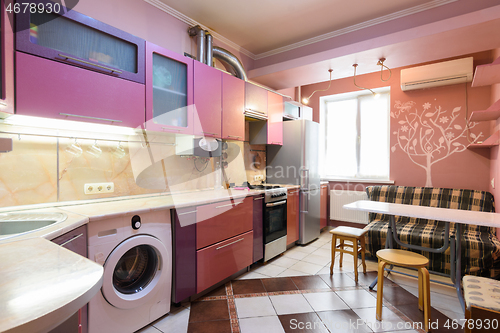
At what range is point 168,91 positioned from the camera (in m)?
2.21

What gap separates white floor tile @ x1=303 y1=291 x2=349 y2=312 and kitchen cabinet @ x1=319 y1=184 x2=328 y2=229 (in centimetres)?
197

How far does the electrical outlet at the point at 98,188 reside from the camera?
6.36ft

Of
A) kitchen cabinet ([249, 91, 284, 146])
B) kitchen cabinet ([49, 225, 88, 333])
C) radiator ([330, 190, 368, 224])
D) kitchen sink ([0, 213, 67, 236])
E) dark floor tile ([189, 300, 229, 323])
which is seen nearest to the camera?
kitchen cabinet ([49, 225, 88, 333])

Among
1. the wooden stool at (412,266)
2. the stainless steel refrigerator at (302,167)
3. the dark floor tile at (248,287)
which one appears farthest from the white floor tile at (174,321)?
the stainless steel refrigerator at (302,167)

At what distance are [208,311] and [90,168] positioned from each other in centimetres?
150

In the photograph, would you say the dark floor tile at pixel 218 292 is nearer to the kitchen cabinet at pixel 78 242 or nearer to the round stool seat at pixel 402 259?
the kitchen cabinet at pixel 78 242

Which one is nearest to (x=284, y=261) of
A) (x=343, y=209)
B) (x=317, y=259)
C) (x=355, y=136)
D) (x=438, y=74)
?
(x=317, y=259)

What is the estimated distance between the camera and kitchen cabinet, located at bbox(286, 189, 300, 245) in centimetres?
337

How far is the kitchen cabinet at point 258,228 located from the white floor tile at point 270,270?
13cm

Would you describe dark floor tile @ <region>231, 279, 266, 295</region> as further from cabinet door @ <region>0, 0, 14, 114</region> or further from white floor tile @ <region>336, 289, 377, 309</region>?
cabinet door @ <region>0, 0, 14, 114</region>

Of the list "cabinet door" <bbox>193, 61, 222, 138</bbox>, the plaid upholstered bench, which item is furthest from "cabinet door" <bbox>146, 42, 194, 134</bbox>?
the plaid upholstered bench

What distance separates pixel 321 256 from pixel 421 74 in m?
2.92

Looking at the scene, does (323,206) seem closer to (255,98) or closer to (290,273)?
(290,273)

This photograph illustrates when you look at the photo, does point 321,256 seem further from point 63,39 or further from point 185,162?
point 63,39
